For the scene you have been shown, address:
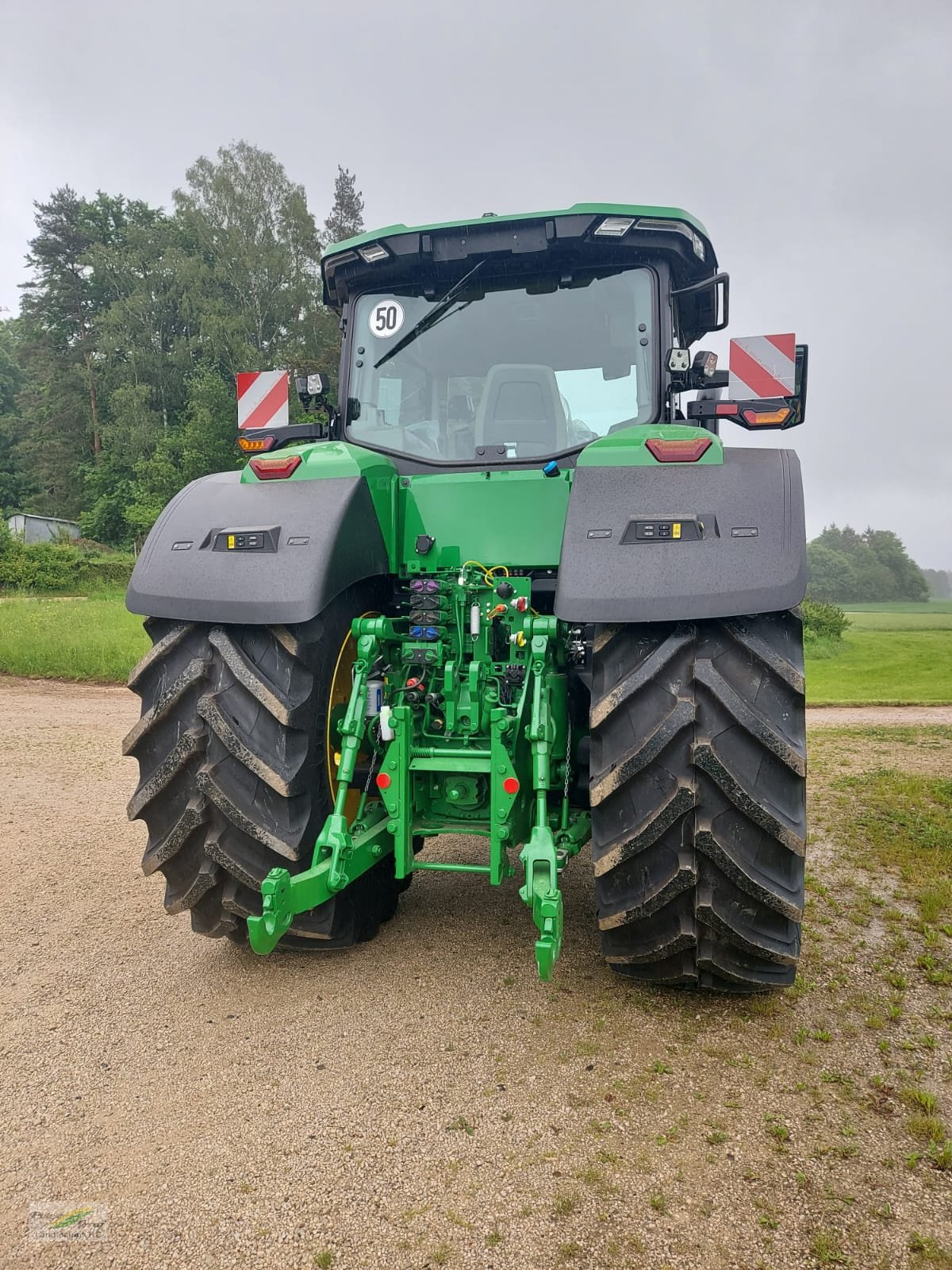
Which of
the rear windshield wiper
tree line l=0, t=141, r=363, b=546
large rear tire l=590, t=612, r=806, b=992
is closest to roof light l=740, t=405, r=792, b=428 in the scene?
large rear tire l=590, t=612, r=806, b=992

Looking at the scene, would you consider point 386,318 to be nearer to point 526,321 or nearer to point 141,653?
point 526,321

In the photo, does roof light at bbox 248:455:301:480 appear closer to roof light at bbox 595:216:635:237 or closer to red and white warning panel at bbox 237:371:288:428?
red and white warning panel at bbox 237:371:288:428

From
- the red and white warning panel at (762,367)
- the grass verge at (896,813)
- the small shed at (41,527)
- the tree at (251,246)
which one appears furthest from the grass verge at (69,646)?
the tree at (251,246)

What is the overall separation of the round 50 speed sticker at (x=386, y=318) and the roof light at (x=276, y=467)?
84 centimetres

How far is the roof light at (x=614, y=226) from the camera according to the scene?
3135mm

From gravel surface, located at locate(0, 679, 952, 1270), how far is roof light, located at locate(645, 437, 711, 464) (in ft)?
5.73

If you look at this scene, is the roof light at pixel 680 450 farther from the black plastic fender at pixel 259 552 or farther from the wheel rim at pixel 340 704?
the wheel rim at pixel 340 704

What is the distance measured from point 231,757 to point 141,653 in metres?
10.4

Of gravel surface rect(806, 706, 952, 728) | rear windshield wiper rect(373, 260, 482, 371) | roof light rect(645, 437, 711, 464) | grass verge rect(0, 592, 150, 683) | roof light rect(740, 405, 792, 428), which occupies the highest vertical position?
rear windshield wiper rect(373, 260, 482, 371)

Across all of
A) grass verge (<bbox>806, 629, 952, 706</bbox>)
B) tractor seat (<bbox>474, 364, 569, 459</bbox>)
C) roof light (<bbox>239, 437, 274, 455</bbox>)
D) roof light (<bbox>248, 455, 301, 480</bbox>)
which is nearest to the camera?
roof light (<bbox>248, 455, 301, 480</bbox>)

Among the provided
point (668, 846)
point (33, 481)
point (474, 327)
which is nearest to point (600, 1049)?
point (668, 846)

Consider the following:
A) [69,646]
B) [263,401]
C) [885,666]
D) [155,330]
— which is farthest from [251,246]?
[263,401]

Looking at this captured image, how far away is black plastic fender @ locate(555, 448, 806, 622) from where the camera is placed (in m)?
2.42

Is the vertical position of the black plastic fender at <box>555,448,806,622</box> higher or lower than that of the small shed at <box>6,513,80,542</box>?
lower
